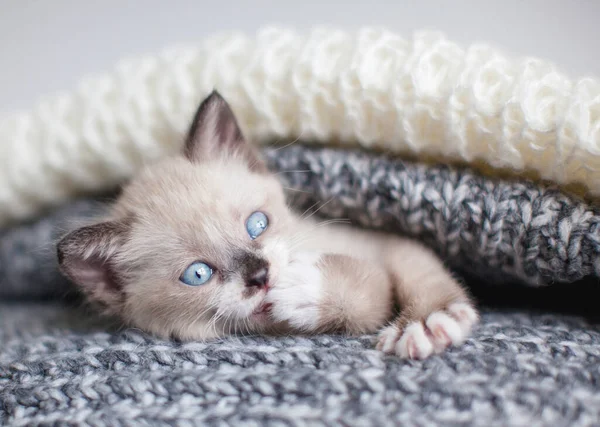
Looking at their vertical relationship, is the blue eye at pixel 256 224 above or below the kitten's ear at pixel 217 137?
below

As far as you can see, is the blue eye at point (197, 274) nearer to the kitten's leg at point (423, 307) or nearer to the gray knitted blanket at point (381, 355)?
the gray knitted blanket at point (381, 355)

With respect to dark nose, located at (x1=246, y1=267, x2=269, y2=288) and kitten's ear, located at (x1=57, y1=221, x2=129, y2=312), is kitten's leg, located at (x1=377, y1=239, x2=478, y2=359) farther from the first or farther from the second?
kitten's ear, located at (x1=57, y1=221, x2=129, y2=312)

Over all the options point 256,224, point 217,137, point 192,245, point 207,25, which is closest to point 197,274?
point 192,245

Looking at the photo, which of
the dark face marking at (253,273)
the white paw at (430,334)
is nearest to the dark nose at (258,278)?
the dark face marking at (253,273)

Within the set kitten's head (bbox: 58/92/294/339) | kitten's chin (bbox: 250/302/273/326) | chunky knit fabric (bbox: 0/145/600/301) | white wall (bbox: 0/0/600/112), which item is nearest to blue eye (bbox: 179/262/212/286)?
kitten's head (bbox: 58/92/294/339)

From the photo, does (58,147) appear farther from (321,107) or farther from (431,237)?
(431,237)

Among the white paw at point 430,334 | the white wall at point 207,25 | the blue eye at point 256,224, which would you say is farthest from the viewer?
the white wall at point 207,25

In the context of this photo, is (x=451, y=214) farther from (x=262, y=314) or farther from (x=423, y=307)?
(x=262, y=314)
